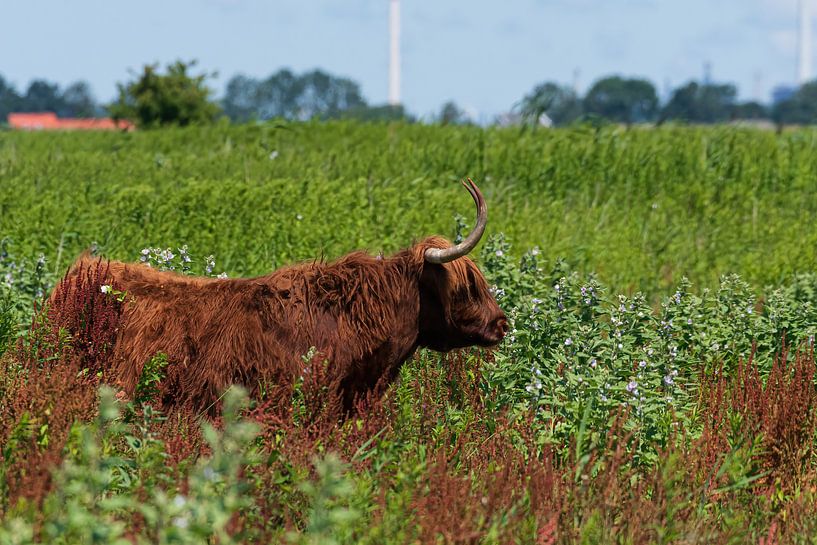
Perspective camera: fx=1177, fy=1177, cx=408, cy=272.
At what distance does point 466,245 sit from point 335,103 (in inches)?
682

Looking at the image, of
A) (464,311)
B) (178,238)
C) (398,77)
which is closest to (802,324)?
(464,311)

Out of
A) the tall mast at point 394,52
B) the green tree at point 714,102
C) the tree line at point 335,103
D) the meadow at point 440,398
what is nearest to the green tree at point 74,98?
the tree line at point 335,103

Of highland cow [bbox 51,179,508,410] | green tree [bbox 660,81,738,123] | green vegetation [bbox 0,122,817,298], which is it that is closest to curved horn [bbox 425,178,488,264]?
highland cow [bbox 51,179,508,410]

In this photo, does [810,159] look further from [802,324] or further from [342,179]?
[802,324]

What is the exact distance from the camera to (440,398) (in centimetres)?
645

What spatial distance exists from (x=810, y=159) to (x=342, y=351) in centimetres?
1235

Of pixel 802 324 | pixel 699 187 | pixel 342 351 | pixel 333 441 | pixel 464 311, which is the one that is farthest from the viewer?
pixel 699 187

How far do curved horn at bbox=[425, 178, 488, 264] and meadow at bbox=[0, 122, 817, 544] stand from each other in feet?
2.34

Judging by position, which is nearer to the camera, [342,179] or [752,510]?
[752,510]

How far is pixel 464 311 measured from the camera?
645cm

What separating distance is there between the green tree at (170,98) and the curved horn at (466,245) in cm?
2180

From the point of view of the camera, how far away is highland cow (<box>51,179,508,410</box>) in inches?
233

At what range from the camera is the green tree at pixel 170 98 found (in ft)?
90.2

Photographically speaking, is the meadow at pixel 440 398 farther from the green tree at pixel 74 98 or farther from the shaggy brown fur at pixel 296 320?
the green tree at pixel 74 98
